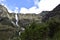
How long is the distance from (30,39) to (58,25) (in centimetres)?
518

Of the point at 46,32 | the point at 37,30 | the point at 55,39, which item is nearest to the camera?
the point at 55,39

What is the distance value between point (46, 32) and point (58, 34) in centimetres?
195

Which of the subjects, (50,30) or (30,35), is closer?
(50,30)

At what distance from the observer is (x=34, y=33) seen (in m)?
37.5

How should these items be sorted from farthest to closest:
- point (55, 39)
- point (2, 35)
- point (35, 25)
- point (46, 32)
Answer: point (2, 35)
point (35, 25)
point (46, 32)
point (55, 39)

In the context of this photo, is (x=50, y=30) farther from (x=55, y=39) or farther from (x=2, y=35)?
(x=2, y=35)

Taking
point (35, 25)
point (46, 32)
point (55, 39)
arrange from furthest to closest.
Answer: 1. point (35, 25)
2. point (46, 32)
3. point (55, 39)

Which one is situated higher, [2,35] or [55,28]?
[55,28]

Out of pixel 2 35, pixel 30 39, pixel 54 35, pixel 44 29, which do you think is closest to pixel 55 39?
pixel 54 35

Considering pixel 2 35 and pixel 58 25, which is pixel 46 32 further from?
pixel 2 35

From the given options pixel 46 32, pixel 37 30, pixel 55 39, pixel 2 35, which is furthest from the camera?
pixel 2 35

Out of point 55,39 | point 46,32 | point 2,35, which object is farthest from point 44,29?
Result: point 2,35

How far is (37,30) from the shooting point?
121 feet

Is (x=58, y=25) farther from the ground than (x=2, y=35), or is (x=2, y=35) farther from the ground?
(x=58, y=25)
